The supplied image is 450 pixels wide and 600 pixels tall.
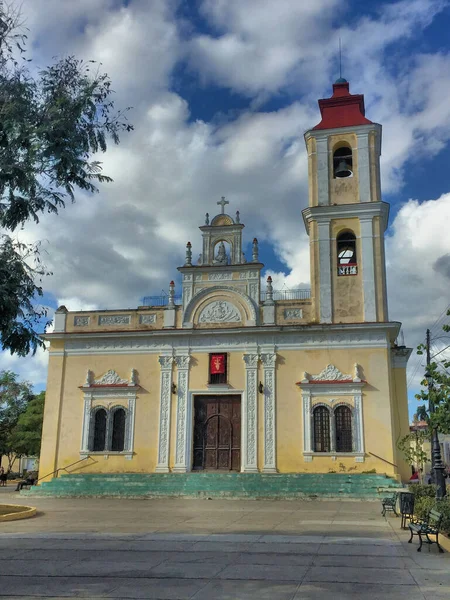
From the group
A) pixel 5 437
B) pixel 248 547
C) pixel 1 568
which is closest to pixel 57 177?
pixel 1 568

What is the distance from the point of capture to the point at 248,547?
428 inches

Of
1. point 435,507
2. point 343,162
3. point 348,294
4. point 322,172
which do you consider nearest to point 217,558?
point 435,507

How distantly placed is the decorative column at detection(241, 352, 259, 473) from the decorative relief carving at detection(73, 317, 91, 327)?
24.7 ft

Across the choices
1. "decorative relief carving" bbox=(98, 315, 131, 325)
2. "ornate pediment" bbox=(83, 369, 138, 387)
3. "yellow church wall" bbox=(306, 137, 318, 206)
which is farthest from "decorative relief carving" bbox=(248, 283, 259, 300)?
"ornate pediment" bbox=(83, 369, 138, 387)

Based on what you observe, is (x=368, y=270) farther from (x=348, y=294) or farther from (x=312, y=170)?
(x=312, y=170)

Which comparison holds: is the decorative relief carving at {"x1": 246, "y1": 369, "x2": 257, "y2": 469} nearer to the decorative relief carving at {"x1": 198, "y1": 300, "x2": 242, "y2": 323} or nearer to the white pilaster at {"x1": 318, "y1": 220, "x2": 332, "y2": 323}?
the decorative relief carving at {"x1": 198, "y1": 300, "x2": 242, "y2": 323}

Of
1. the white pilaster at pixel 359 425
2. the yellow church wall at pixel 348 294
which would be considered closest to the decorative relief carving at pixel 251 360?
the yellow church wall at pixel 348 294

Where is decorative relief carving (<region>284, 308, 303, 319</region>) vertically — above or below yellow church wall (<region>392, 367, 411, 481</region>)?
above

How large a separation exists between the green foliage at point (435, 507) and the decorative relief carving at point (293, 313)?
38.2 ft

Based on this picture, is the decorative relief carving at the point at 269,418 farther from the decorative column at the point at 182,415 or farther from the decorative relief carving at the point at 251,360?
the decorative column at the point at 182,415

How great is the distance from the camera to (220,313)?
26.5 metres

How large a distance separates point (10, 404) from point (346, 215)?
95.2ft

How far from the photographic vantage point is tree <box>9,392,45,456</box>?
39.4m

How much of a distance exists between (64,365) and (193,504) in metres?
10.1
